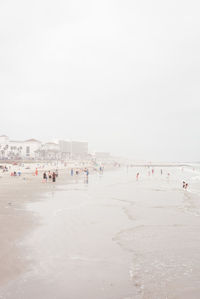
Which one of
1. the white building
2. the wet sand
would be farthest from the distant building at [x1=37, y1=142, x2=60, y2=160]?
the wet sand

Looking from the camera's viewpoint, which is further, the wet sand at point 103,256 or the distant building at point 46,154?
the distant building at point 46,154

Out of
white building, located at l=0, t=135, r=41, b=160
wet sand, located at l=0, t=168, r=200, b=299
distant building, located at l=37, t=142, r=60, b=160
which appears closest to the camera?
wet sand, located at l=0, t=168, r=200, b=299

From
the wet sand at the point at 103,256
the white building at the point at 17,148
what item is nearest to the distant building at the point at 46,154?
the white building at the point at 17,148

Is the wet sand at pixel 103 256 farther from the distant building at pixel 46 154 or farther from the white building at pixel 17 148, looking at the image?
the distant building at pixel 46 154

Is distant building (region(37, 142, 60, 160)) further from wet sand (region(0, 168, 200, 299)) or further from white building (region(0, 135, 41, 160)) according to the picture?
wet sand (region(0, 168, 200, 299))

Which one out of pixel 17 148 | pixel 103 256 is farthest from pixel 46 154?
pixel 103 256

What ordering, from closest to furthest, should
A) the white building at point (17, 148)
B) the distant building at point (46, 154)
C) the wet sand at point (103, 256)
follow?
the wet sand at point (103, 256), the white building at point (17, 148), the distant building at point (46, 154)

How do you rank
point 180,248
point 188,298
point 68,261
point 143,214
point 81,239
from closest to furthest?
point 188,298 < point 68,261 < point 180,248 < point 81,239 < point 143,214

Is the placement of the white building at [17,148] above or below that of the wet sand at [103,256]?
above

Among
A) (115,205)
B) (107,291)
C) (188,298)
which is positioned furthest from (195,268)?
(115,205)

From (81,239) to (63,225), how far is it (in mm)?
1941

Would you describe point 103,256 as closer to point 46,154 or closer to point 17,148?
point 17,148

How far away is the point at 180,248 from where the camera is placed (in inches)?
282

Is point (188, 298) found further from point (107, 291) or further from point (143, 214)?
point (143, 214)
